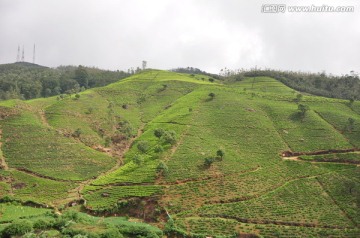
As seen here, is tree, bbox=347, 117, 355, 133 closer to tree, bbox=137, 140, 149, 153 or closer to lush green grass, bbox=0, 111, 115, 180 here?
tree, bbox=137, 140, 149, 153

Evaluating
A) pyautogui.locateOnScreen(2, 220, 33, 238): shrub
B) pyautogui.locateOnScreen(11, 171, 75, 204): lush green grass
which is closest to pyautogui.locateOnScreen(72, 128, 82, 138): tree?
pyautogui.locateOnScreen(11, 171, 75, 204): lush green grass

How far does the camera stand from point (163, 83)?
460ft

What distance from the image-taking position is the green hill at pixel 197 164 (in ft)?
178

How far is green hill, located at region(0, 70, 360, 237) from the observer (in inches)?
2135

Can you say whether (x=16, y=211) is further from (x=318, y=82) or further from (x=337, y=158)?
(x=318, y=82)

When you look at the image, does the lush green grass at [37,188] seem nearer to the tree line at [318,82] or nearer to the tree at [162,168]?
the tree at [162,168]

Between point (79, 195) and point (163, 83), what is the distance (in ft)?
285

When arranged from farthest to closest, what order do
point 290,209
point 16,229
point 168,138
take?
point 168,138, point 290,209, point 16,229

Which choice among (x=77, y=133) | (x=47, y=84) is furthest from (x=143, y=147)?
(x=47, y=84)

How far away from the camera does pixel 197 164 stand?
6638 centimetres

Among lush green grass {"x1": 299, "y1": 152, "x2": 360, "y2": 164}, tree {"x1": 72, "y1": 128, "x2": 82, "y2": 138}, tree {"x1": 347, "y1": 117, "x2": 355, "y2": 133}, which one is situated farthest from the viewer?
tree {"x1": 347, "y1": 117, "x2": 355, "y2": 133}

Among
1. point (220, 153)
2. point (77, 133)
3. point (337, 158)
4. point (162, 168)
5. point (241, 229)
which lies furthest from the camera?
point (77, 133)

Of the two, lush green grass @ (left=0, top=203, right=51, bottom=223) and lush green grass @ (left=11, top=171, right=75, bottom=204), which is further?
lush green grass @ (left=11, top=171, right=75, bottom=204)

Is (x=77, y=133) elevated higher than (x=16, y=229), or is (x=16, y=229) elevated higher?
(x=77, y=133)
